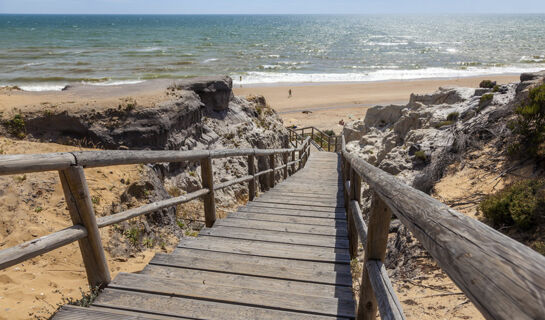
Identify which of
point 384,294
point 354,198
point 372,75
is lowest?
point 372,75

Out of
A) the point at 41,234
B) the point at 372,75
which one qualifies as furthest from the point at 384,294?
the point at 372,75

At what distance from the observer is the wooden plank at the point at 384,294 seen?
152cm

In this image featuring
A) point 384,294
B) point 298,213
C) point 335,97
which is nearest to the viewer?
point 384,294

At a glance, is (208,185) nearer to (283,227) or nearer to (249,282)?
(283,227)

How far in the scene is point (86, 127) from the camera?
6.75 metres

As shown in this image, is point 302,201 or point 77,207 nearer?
point 77,207

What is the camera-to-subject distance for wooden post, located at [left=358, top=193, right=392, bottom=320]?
199cm

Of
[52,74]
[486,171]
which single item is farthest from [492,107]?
[52,74]

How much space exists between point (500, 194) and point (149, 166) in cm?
587

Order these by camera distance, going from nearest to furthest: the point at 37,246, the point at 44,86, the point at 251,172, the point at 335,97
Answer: the point at 37,246 < the point at 251,172 < the point at 44,86 < the point at 335,97

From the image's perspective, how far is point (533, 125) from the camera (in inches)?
219

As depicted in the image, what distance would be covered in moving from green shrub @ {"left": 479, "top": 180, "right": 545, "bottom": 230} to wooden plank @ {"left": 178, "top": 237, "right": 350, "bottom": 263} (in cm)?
237

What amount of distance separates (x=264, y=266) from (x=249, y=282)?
0.28 meters

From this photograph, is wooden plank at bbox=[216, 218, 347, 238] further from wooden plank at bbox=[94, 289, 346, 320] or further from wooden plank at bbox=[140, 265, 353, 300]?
wooden plank at bbox=[94, 289, 346, 320]
